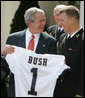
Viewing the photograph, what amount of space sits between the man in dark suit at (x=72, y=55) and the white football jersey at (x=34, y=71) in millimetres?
118

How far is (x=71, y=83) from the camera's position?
471 cm

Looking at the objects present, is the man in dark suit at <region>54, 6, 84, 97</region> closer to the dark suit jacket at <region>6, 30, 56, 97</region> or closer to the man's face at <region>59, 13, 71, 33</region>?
the man's face at <region>59, 13, 71, 33</region>

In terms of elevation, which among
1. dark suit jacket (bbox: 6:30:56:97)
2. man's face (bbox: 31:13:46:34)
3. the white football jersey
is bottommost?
the white football jersey

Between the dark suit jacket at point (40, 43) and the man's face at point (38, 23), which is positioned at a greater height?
the man's face at point (38, 23)

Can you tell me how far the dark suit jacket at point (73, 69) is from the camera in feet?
15.0

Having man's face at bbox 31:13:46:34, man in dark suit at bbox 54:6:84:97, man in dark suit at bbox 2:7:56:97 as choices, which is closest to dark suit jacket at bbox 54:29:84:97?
man in dark suit at bbox 54:6:84:97

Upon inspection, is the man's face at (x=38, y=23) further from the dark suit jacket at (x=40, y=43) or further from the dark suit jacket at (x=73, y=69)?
the dark suit jacket at (x=73, y=69)

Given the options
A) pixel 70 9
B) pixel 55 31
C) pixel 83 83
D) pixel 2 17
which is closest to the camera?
pixel 83 83

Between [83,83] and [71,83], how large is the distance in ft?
0.86

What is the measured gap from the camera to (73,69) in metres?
4.64

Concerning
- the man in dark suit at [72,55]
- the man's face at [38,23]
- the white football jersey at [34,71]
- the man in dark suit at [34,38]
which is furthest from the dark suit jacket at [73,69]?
the man's face at [38,23]

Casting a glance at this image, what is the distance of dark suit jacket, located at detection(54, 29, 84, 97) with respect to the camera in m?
4.56

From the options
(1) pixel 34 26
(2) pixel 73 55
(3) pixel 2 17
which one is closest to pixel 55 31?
(1) pixel 34 26

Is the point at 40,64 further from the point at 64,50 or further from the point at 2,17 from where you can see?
the point at 2,17
